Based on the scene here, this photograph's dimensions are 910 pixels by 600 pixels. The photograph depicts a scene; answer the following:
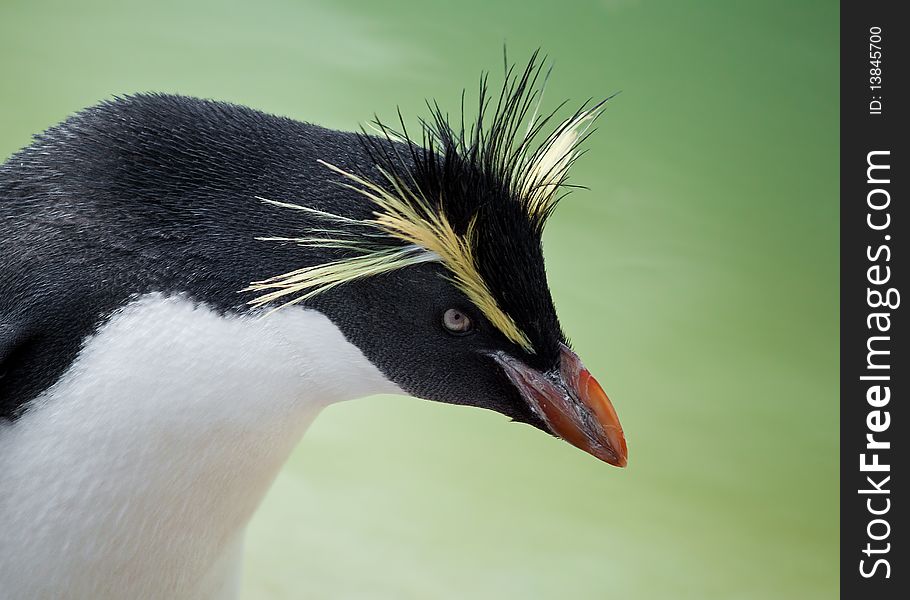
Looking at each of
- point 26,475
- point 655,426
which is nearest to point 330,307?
point 26,475

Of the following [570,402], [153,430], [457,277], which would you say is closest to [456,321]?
[457,277]

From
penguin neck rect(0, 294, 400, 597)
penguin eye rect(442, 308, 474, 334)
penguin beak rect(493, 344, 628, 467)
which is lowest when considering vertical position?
penguin neck rect(0, 294, 400, 597)

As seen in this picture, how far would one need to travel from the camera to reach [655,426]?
283 centimetres

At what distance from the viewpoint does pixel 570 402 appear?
4.20ft

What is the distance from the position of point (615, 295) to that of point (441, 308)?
1.88m

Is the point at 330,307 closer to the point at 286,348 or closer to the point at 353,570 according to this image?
the point at 286,348

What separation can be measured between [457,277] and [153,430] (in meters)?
0.39

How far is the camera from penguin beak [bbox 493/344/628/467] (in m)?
1.28

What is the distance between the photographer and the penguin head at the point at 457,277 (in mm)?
1227

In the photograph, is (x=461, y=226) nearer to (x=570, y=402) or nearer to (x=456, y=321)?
(x=456, y=321)
